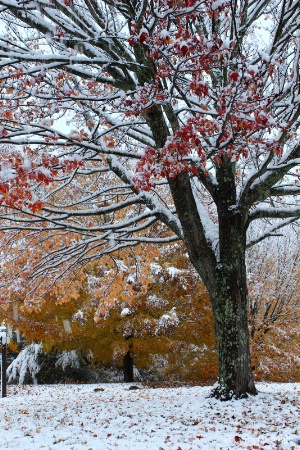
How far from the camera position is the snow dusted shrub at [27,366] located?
17797mm

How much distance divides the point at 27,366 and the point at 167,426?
1482cm

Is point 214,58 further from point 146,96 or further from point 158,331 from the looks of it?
point 158,331

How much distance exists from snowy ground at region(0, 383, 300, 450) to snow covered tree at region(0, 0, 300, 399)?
0.62 metres

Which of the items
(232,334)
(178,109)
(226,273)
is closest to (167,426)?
(232,334)

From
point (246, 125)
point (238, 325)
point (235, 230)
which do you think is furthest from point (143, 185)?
point (238, 325)

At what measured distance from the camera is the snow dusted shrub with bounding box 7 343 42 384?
17.8 meters

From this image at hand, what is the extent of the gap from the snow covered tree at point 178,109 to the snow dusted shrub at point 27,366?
11696mm

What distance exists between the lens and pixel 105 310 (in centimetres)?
947

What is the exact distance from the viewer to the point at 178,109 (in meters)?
5.85

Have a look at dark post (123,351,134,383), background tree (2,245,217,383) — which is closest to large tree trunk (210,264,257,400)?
background tree (2,245,217,383)

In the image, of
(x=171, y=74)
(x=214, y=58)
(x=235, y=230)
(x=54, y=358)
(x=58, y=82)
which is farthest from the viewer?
(x=54, y=358)

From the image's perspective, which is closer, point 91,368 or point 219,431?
point 219,431

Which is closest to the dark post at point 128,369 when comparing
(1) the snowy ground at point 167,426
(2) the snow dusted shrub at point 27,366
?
(2) the snow dusted shrub at point 27,366

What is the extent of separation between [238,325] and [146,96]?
146 inches
